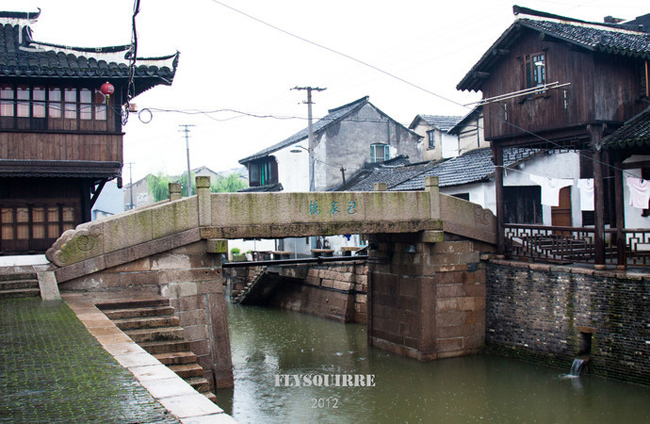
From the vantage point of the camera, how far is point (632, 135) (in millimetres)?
14031

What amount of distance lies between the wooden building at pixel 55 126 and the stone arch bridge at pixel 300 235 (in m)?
4.01

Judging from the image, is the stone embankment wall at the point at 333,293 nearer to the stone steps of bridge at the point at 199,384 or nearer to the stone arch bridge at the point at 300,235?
the stone arch bridge at the point at 300,235

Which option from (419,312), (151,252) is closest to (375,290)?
(419,312)

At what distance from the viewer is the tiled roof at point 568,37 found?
14.9m

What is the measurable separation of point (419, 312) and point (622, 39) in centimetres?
887

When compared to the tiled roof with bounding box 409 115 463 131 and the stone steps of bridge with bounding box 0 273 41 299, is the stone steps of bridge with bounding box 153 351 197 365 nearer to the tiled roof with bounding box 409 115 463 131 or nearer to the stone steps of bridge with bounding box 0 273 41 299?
the stone steps of bridge with bounding box 0 273 41 299

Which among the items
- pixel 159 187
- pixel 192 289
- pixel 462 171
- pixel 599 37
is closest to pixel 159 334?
pixel 192 289

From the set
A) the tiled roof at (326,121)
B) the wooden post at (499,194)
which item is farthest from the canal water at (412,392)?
the tiled roof at (326,121)

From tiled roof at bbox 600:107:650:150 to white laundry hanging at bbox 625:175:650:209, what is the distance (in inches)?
50.8

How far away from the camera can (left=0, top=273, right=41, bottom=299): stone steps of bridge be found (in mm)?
11480

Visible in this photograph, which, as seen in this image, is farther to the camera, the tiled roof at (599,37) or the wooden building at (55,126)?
the wooden building at (55,126)

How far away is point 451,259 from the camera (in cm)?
1658

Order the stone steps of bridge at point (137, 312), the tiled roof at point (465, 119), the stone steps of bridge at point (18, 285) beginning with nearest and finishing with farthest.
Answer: the stone steps of bridge at point (137, 312) < the stone steps of bridge at point (18, 285) < the tiled roof at point (465, 119)

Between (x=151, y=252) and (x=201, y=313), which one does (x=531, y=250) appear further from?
(x=151, y=252)
